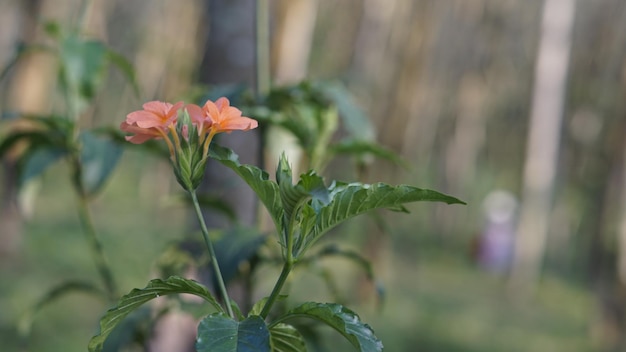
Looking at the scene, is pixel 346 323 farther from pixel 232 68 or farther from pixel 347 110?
pixel 232 68

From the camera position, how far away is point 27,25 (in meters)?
6.33

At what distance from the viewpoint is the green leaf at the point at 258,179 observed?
29.7 inches

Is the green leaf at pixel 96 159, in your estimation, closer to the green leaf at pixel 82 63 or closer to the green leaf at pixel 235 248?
the green leaf at pixel 82 63

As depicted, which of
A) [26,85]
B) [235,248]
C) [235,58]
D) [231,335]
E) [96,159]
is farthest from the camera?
[26,85]

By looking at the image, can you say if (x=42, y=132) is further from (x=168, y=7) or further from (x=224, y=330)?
(x=168, y=7)

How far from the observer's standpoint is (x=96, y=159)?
140cm

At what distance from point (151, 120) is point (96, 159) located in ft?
2.29

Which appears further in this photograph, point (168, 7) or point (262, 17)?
point (168, 7)

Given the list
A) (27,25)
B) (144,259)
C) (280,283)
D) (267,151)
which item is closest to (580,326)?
(144,259)

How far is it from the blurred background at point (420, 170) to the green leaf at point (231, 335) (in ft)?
2.24

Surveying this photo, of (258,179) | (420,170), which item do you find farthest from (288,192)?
(420,170)

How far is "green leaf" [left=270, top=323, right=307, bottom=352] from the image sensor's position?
817mm

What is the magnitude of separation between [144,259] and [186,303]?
691 cm

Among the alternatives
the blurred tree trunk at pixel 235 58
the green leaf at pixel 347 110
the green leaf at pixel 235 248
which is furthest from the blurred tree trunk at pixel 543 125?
the green leaf at pixel 235 248
